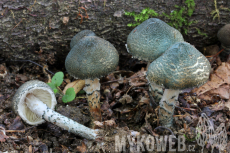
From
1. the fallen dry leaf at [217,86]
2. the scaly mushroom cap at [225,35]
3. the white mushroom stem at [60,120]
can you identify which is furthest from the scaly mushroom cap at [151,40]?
the scaly mushroom cap at [225,35]

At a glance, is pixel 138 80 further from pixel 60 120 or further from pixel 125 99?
pixel 60 120

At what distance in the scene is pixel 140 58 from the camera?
136 inches

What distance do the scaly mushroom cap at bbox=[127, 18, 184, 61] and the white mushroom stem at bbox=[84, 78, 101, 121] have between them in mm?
1003

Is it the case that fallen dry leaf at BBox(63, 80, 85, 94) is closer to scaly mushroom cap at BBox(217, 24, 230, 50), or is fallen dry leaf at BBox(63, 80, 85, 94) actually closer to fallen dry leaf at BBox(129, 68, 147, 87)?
fallen dry leaf at BBox(129, 68, 147, 87)

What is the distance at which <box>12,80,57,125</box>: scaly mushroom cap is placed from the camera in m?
3.46

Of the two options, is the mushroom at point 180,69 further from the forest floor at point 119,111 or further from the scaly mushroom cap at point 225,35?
the scaly mushroom cap at point 225,35

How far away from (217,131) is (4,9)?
4950 millimetres

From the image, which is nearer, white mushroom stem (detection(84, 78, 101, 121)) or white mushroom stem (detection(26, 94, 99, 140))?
white mushroom stem (detection(26, 94, 99, 140))

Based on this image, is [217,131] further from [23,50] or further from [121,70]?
[23,50]

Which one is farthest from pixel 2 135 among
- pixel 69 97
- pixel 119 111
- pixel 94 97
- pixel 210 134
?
pixel 210 134

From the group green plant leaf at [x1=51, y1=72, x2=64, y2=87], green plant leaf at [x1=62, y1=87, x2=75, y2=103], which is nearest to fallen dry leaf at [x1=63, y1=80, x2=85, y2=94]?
green plant leaf at [x1=51, y1=72, x2=64, y2=87]

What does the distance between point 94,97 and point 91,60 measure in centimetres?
101

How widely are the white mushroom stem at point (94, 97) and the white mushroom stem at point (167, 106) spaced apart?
1253mm

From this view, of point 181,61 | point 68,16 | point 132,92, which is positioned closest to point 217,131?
point 181,61
